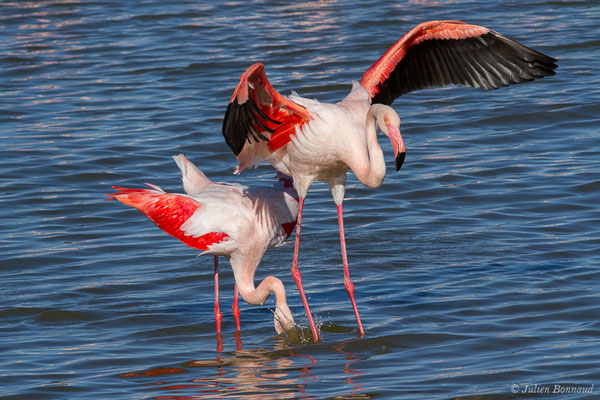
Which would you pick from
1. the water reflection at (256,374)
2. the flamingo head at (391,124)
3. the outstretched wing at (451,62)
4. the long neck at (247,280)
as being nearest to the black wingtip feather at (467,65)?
the outstretched wing at (451,62)

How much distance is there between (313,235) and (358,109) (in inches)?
77.2

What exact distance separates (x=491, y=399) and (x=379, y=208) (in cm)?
418

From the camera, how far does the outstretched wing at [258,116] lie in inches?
260

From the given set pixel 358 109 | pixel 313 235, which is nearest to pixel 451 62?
pixel 358 109

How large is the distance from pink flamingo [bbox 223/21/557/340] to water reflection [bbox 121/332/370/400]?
18.2 inches

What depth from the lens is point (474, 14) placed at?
16.2 metres

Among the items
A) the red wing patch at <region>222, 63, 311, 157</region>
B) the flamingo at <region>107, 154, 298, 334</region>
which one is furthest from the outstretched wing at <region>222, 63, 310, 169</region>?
the flamingo at <region>107, 154, 298, 334</region>

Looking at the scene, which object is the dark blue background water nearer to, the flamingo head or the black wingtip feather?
the flamingo head

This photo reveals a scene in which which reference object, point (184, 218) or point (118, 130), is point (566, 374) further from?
point (118, 130)

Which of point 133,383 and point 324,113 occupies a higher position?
point 324,113

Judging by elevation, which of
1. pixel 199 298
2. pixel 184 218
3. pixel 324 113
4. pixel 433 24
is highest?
pixel 433 24

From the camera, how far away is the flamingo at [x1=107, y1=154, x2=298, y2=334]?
22.7ft

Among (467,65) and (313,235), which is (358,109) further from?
(313,235)

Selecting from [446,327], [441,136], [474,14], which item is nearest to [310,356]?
[446,327]
